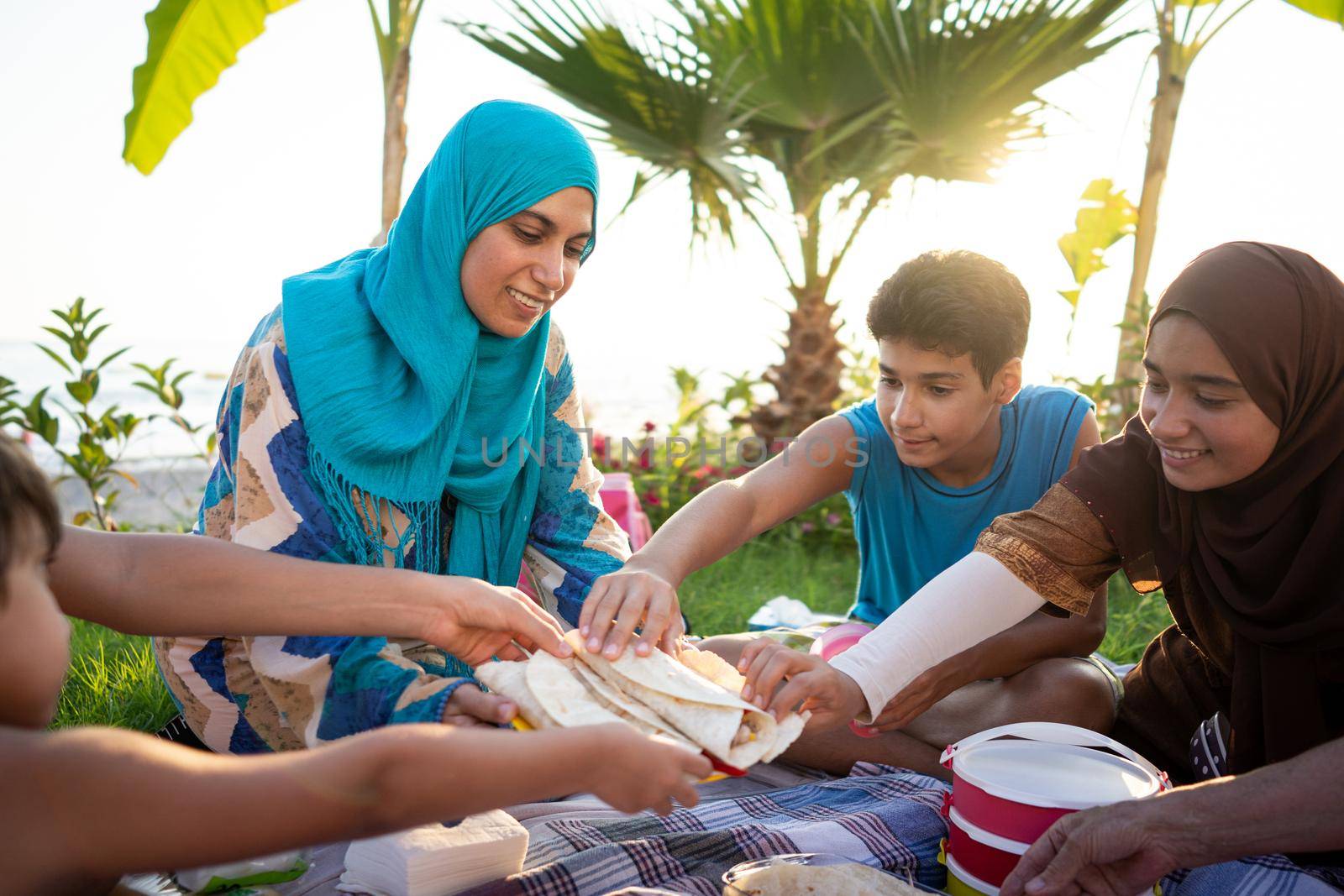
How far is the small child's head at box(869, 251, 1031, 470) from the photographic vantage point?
2.34 metres

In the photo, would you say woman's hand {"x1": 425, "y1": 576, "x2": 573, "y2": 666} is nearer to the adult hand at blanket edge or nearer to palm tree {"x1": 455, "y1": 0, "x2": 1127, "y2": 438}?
the adult hand at blanket edge

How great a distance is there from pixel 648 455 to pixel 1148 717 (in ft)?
10.9

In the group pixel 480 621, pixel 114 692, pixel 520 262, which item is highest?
pixel 520 262

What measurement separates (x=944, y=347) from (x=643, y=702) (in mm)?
1168

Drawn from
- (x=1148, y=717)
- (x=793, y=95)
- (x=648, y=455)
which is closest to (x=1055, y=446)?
(x=1148, y=717)

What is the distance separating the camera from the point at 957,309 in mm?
2332

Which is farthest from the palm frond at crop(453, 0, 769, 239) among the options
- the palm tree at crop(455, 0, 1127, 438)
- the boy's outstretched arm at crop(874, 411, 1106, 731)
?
the boy's outstretched arm at crop(874, 411, 1106, 731)

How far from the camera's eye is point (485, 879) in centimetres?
165

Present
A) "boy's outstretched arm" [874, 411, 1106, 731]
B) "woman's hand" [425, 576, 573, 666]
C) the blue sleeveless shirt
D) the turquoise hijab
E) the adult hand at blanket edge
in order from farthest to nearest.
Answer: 1. the blue sleeveless shirt
2. "boy's outstretched arm" [874, 411, 1106, 731]
3. the turquoise hijab
4. "woman's hand" [425, 576, 573, 666]
5. the adult hand at blanket edge

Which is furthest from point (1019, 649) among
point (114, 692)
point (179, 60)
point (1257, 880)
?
point (179, 60)

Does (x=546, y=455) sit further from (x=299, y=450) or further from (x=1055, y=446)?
(x=1055, y=446)

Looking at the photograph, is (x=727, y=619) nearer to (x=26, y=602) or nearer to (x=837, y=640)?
(x=837, y=640)

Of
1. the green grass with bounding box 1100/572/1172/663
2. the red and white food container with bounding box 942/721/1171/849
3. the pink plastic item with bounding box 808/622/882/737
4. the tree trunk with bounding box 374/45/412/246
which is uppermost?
the tree trunk with bounding box 374/45/412/246

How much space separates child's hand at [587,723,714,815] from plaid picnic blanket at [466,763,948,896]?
0.54 metres
